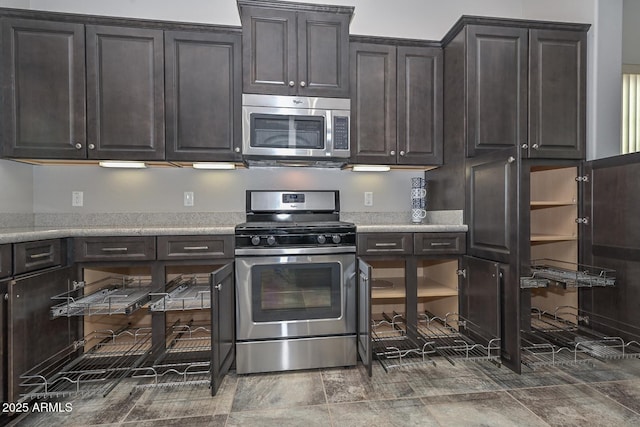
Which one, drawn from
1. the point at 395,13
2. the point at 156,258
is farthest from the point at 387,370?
the point at 395,13

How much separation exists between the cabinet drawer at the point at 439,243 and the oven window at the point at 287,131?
1.00 metres

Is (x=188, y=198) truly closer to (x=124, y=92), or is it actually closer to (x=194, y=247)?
(x=194, y=247)

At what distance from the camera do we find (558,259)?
2.71 meters

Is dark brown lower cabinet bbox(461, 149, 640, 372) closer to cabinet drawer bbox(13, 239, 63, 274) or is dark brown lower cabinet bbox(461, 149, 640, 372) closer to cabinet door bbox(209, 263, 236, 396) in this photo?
cabinet door bbox(209, 263, 236, 396)

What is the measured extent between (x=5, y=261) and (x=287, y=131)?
5.78 ft

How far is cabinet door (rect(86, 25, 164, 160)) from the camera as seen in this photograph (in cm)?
226

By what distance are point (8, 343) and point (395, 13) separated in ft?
12.0

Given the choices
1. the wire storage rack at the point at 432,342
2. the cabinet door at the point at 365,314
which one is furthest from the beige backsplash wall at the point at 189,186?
the wire storage rack at the point at 432,342

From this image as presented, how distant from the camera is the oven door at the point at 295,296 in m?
2.12

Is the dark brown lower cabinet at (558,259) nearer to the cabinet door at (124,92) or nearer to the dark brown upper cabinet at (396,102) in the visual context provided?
the dark brown upper cabinet at (396,102)

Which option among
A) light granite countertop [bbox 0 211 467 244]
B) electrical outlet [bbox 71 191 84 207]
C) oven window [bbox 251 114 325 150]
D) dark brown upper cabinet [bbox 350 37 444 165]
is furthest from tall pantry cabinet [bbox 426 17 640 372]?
electrical outlet [bbox 71 191 84 207]

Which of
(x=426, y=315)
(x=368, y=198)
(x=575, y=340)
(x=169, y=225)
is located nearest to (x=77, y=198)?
(x=169, y=225)

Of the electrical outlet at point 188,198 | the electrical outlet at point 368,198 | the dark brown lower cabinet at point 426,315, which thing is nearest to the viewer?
the dark brown lower cabinet at point 426,315

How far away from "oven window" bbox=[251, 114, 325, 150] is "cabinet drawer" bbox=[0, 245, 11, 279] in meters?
1.48
